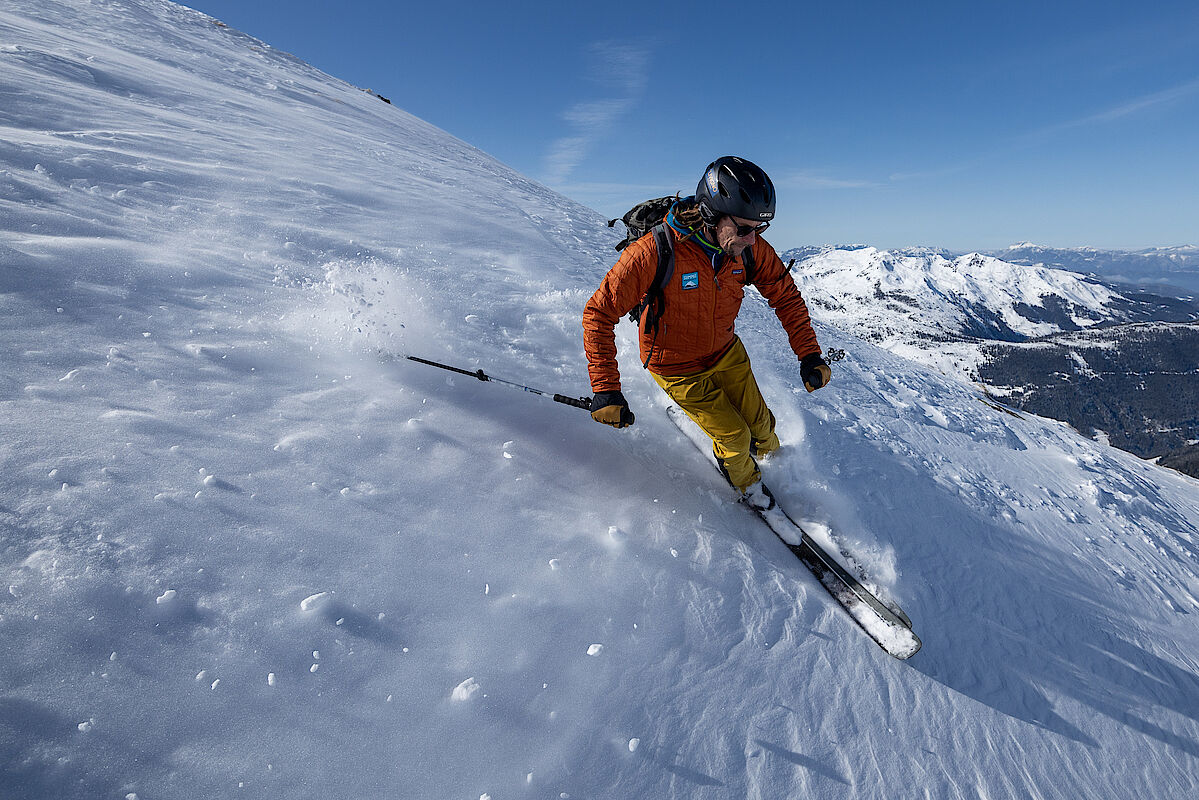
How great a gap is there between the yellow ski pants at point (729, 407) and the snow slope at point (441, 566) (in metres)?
0.46

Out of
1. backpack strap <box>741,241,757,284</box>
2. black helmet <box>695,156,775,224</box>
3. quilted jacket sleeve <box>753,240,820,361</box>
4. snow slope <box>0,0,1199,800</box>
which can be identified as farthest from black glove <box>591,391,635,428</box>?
quilted jacket sleeve <box>753,240,820,361</box>

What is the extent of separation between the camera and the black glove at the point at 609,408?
4.16m

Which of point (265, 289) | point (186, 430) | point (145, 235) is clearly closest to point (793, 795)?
point (186, 430)

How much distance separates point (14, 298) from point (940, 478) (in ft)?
31.3

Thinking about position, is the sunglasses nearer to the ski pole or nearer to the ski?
the ski pole

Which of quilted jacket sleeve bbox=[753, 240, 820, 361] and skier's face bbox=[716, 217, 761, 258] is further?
quilted jacket sleeve bbox=[753, 240, 820, 361]

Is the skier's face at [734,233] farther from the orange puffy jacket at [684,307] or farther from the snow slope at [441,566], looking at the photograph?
the snow slope at [441,566]

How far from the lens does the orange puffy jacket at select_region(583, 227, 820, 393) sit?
13.8 ft

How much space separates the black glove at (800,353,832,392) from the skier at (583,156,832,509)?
0.01 meters

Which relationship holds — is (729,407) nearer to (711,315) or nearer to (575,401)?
(711,315)

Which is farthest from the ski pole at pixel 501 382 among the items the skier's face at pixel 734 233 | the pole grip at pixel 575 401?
the skier's face at pixel 734 233

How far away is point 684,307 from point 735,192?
3.34ft

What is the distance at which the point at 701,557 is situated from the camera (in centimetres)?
398

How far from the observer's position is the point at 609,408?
4.16 m
